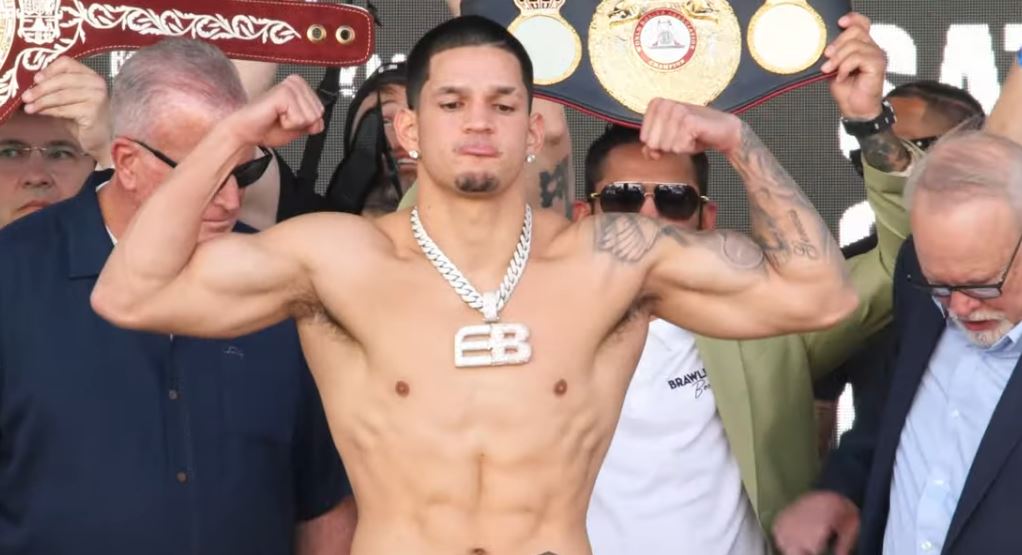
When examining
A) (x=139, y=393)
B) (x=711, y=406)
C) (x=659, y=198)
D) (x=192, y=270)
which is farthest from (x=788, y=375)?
(x=192, y=270)

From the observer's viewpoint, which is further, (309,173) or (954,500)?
(309,173)

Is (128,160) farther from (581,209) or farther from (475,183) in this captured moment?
(581,209)

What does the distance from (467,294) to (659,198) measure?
3.18 ft

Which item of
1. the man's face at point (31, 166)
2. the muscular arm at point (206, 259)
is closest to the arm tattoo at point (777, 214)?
the muscular arm at point (206, 259)

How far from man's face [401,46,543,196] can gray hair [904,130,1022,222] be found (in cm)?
85

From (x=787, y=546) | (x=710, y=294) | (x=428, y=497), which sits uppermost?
(x=710, y=294)

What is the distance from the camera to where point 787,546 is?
495 centimetres

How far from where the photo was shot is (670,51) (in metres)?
4.98

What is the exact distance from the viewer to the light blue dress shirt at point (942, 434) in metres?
4.69

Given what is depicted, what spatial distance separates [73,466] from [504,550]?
988 mm

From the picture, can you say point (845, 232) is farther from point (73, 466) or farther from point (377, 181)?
point (73, 466)

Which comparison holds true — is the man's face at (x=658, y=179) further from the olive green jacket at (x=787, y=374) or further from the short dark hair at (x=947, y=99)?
the short dark hair at (x=947, y=99)

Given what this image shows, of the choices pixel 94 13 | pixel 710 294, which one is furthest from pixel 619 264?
pixel 94 13

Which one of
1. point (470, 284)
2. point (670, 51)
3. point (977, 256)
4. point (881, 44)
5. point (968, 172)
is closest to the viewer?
point (470, 284)
